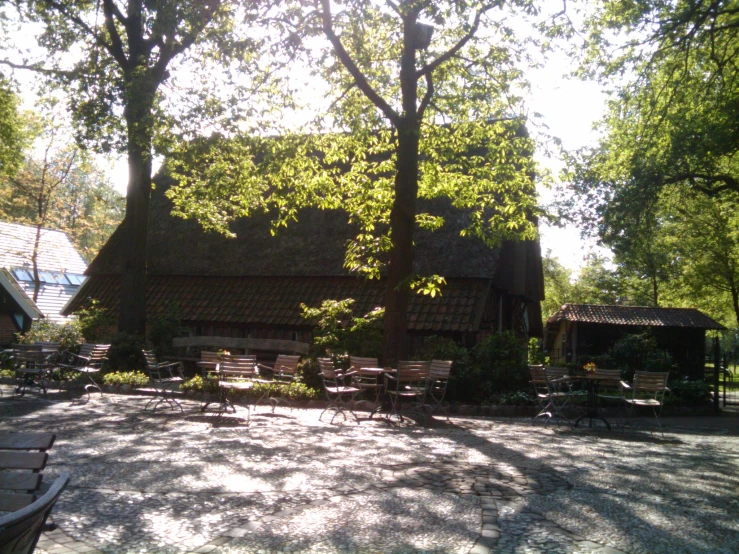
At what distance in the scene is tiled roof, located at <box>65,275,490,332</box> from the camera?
756 inches

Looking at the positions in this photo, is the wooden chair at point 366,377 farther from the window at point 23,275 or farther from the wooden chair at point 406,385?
the window at point 23,275

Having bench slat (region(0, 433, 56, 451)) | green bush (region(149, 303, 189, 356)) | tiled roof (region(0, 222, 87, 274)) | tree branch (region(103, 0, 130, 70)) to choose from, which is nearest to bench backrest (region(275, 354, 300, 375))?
green bush (region(149, 303, 189, 356))

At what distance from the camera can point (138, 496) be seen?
Answer: 21.6 ft

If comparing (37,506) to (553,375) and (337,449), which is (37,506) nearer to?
(337,449)

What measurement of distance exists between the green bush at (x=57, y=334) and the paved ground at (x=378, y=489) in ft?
27.2

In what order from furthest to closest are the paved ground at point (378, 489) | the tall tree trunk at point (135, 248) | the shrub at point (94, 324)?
the shrub at point (94, 324), the tall tree trunk at point (135, 248), the paved ground at point (378, 489)

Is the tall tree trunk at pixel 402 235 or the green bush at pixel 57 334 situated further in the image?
the green bush at pixel 57 334

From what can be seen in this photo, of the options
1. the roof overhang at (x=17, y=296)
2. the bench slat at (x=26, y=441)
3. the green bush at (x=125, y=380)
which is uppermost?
the roof overhang at (x=17, y=296)

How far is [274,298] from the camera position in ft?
72.7

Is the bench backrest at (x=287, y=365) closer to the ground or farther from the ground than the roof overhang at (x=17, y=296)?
closer to the ground

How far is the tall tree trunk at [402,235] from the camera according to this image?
14.2 metres

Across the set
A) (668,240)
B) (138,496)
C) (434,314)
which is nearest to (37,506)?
(138,496)

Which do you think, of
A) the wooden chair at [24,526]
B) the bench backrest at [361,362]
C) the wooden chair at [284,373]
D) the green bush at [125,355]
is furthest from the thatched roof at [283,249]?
the wooden chair at [24,526]

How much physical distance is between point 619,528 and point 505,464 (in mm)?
2722
